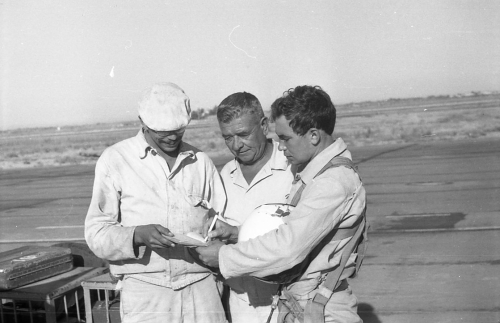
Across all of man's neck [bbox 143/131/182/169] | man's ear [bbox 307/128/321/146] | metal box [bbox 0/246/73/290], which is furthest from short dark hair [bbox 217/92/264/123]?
metal box [bbox 0/246/73/290]

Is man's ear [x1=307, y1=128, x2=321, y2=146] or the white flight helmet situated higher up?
man's ear [x1=307, y1=128, x2=321, y2=146]

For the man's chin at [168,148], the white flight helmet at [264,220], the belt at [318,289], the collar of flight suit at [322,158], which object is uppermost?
the man's chin at [168,148]

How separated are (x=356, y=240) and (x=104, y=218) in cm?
139

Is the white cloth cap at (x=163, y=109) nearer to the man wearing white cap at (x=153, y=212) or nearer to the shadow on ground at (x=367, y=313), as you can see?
the man wearing white cap at (x=153, y=212)

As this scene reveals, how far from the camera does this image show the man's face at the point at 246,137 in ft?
11.8

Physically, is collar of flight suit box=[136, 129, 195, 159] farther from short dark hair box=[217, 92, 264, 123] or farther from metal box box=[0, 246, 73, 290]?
metal box box=[0, 246, 73, 290]

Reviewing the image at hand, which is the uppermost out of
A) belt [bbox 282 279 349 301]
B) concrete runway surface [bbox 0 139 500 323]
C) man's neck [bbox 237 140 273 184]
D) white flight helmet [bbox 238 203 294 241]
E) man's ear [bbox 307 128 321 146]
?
man's ear [bbox 307 128 321 146]

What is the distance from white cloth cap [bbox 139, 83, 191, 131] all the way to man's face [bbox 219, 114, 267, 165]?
0.46 meters

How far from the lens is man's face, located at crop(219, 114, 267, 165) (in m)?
3.58

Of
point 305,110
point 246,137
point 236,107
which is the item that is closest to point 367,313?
point 246,137

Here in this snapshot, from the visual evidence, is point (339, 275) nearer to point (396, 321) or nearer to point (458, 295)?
point (396, 321)

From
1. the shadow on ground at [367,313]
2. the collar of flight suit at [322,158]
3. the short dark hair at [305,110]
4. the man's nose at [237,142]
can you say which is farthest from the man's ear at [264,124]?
the shadow on ground at [367,313]

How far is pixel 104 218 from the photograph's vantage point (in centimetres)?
318

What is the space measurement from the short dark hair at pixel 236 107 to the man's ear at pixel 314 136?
84 centimetres
